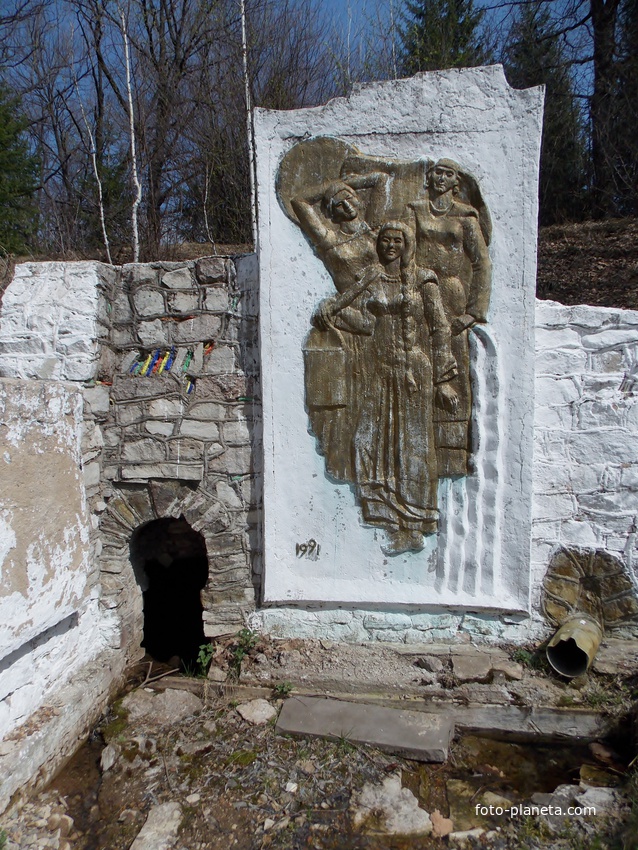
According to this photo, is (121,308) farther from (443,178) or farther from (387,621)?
(387,621)

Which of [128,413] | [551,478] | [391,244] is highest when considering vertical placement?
[391,244]

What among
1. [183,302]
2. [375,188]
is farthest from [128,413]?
[375,188]

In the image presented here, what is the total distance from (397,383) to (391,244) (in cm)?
79

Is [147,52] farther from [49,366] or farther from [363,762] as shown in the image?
[363,762]

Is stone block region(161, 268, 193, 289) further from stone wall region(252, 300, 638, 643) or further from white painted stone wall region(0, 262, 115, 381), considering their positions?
stone wall region(252, 300, 638, 643)

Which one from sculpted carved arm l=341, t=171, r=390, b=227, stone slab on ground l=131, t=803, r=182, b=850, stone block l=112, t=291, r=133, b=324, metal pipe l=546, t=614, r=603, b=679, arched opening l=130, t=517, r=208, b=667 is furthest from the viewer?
arched opening l=130, t=517, r=208, b=667

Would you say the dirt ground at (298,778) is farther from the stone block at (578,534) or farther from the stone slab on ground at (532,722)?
the stone block at (578,534)

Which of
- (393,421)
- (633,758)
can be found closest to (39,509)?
(393,421)

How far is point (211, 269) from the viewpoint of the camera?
3465 mm

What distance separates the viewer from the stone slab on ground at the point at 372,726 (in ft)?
9.37

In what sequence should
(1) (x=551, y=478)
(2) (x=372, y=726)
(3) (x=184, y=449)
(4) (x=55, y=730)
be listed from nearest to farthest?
(4) (x=55, y=730) < (2) (x=372, y=726) < (1) (x=551, y=478) < (3) (x=184, y=449)

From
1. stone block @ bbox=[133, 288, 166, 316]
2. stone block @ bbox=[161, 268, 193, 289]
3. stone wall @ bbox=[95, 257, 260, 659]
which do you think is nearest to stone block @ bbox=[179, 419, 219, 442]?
stone wall @ bbox=[95, 257, 260, 659]

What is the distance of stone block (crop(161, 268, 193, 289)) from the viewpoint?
137 inches

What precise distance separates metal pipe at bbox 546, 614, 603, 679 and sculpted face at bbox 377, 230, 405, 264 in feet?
7.73
